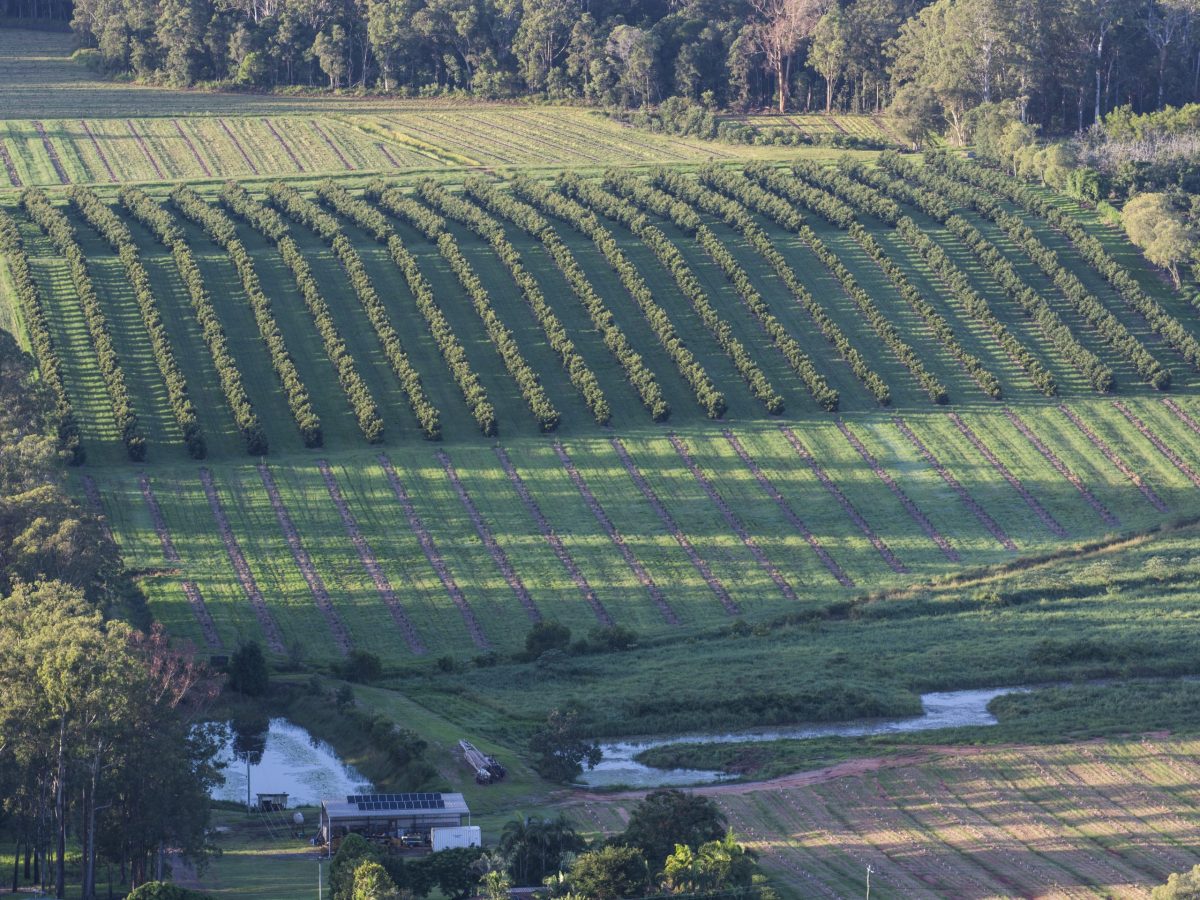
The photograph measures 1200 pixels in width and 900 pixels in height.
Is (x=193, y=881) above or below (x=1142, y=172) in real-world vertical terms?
below

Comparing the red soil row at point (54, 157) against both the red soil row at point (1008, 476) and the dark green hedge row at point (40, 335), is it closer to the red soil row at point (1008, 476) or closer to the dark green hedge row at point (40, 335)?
the dark green hedge row at point (40, 335)

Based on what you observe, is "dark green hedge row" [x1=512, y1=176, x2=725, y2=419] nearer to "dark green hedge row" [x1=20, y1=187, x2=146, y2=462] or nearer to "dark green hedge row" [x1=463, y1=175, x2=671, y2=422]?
"dark green hedge row" [x1=463, y1=175, x2=671, y2=422]

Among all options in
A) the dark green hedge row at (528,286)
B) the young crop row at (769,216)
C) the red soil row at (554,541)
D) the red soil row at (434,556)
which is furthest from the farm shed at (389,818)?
the young crop row at (769,216)

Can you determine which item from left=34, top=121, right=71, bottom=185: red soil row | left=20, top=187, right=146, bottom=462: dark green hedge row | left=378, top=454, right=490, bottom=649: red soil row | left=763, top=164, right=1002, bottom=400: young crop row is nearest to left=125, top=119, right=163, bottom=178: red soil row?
left=34, top=121, right=71, bottom=185: red soil row

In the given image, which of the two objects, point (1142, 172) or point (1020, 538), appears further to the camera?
point (1142, 172)

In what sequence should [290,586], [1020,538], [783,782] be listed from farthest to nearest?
[1020,538] → [290,586] → [783,782]

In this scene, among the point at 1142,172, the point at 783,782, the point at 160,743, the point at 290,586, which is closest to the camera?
the point at 160,743

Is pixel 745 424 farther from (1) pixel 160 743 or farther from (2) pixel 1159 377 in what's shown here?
(1) pixel 160 743

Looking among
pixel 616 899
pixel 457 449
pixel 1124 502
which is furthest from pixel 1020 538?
pixel 616 899
